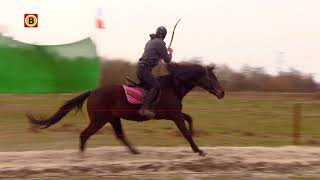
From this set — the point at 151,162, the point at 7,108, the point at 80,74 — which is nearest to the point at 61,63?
the point at 80,74

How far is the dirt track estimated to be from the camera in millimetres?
9977

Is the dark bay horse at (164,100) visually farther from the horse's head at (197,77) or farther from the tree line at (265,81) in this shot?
the tree line at (265,81)

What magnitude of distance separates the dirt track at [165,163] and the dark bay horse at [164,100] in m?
0.47

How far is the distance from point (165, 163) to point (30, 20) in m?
10.2

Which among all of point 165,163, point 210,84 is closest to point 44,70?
point 210,84

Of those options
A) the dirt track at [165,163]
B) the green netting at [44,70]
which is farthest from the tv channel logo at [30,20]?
the dirt track at [165,163]

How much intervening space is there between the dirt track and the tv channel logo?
314 inches

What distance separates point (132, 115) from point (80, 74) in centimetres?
862

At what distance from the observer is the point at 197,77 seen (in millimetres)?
11867

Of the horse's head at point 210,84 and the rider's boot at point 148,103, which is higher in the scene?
the horse's head at point 210,84

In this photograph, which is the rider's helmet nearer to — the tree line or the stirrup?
the stirrup

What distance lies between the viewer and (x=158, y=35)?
11672 mm

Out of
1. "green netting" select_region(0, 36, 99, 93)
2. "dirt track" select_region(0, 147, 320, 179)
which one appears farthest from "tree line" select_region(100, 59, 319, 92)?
"dirt track" select_region(0, 147, 320, 179)

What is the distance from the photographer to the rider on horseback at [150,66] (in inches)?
449
